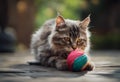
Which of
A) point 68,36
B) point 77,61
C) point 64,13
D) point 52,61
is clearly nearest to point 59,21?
point 68,36

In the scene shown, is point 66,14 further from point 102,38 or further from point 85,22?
point 85,22

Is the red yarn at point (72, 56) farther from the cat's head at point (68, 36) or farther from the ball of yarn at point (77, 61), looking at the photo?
the cat's head at point (68, 36)

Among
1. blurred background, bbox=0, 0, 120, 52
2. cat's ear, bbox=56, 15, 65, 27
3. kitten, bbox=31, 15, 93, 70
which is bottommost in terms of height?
kitten, bbox=31, 15, 93, 70

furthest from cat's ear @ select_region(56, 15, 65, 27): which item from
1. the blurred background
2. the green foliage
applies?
the green foliage

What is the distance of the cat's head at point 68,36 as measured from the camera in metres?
7.09

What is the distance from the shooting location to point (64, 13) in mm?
26000

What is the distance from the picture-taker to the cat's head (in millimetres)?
7092

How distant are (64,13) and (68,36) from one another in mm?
18938

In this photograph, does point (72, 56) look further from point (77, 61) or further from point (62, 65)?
point (62, 65)

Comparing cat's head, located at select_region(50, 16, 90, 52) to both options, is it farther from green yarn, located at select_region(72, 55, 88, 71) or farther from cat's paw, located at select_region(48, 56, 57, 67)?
green yarn, located at select_region(72, 55, 88, 71)

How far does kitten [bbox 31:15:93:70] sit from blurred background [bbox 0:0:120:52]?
7.58 m

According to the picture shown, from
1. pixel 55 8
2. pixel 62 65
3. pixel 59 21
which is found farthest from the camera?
pixel 55 8

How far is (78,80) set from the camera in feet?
19.3

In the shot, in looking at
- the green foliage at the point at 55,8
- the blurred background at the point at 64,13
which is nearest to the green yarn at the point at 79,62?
the blurred background at the point at 64,13
